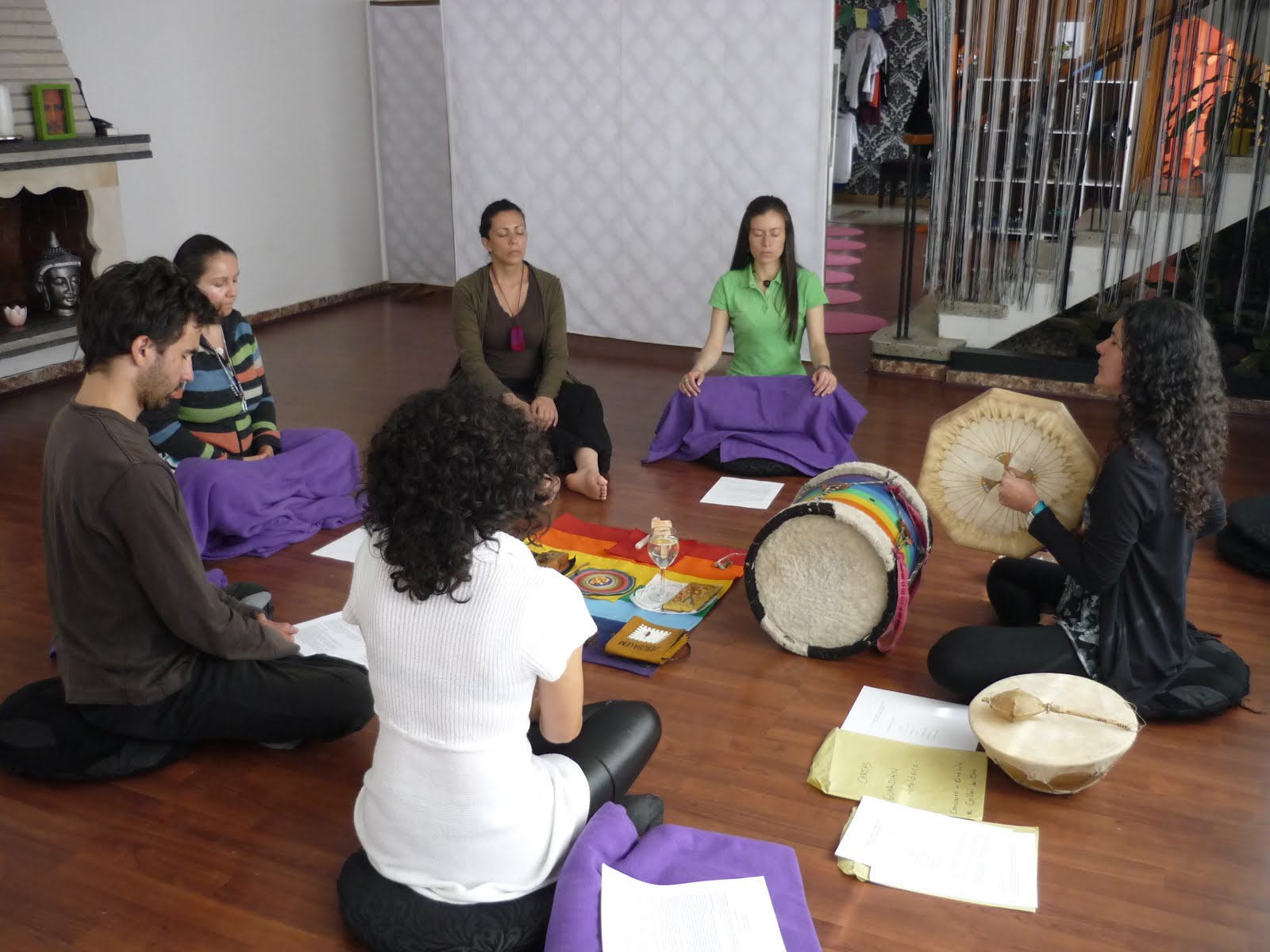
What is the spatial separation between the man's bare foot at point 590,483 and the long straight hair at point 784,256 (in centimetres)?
99

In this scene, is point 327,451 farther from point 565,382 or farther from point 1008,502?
point 1008,502

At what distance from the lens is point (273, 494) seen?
3828mm

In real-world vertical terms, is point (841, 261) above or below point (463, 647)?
below

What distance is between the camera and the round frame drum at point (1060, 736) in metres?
2.38

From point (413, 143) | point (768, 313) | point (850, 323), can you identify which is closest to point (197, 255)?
point (768, 313)

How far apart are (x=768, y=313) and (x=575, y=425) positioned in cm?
88

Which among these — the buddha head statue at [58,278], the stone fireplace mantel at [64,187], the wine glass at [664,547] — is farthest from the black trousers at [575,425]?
A: the buddha head statue at [58,278]

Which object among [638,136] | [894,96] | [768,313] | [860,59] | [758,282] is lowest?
[768,313]

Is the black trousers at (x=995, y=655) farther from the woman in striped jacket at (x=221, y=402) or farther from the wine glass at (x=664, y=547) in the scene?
the woman in striped jacket at (x=221, y=402)

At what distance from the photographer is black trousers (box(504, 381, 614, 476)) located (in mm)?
4445

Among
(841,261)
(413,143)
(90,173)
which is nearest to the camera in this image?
(90,173)

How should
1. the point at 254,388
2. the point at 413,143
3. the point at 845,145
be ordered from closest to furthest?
the point at 254,388 → the point at 413,143 → the point at 845,145

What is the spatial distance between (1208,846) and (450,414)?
1.77m

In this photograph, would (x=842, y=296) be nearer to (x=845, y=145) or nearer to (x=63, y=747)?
(x=845, y=145)
